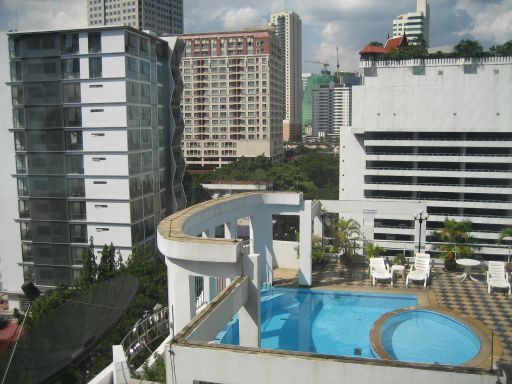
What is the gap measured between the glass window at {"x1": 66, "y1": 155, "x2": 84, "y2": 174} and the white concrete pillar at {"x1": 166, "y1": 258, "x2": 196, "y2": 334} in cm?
1873

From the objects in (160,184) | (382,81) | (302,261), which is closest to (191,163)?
(382,81)

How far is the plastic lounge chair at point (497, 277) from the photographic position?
18344mm

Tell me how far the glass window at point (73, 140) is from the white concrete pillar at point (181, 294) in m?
18.9

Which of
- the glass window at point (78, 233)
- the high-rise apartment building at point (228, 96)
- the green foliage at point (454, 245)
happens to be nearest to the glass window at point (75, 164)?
the glass window at point (78, 233)

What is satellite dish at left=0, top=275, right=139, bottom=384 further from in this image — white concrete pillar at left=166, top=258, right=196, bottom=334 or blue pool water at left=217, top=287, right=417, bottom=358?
blue pool water at left=217, top=287, right=417, bottom=358

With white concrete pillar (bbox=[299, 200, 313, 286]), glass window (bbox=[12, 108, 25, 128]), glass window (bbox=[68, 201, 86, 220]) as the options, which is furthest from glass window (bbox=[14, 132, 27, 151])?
white concrete pillar (bbox=[299, 200, 313, 286])

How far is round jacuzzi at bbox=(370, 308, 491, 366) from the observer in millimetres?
14008

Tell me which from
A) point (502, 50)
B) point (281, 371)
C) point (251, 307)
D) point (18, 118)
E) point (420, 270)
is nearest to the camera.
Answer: point (281, 371)

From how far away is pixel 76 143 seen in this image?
29.3 metres

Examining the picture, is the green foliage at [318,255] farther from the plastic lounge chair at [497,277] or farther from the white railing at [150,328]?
the white railing at [150,328]

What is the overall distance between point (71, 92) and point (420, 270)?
20601 mm

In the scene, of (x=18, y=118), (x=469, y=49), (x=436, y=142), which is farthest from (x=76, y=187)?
(x=469, y=49)

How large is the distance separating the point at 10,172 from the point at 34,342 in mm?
23943

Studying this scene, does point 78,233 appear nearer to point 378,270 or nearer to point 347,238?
point 347,238
